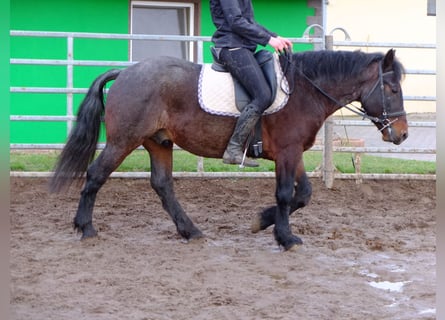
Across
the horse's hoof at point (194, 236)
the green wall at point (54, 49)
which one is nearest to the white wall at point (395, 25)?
the green wall at point (54, 49)

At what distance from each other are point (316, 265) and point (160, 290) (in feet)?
4.58

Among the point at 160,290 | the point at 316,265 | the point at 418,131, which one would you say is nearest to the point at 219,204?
the point at 316,265

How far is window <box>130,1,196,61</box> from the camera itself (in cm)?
1209

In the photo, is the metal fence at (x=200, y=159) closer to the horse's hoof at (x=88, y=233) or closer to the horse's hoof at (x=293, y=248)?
the horse's hoof at (x=88, y=233)

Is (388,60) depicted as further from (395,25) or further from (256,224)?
(395,25)

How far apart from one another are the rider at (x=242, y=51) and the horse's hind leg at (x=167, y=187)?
2.24 ft

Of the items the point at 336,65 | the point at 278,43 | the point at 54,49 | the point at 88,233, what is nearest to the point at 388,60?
the point at 336,65

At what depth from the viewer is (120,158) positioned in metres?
6.02

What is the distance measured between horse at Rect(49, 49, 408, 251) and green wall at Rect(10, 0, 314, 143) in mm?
5619

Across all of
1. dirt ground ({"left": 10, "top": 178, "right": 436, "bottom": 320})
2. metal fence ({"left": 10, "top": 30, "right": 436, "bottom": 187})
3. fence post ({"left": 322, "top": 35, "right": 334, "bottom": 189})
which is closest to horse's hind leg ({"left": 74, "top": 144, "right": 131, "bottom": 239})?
dirt ground ({"left": 10, "top": 178, "right": 436, "bottom": 320})

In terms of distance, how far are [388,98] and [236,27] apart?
151 cm

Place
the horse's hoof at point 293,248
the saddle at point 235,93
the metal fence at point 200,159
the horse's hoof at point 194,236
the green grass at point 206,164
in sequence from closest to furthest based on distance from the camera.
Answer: the horse's hoof at point 293,248 → the saddle at point 235,93 → the horse's hoof at point 194,236 → the metal fence at point 200,159 → the green grass at point 206,164

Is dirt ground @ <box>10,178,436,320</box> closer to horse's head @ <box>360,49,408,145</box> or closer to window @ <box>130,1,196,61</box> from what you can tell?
horse's head @ <box>360,49,408,145</box>

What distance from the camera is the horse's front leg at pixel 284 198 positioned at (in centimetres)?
582
